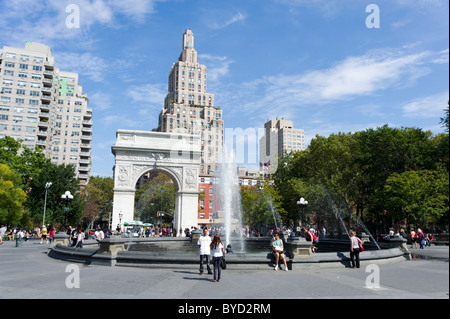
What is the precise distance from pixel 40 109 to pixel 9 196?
39.5 m

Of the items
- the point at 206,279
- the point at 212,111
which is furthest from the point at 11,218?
the point at 212,111

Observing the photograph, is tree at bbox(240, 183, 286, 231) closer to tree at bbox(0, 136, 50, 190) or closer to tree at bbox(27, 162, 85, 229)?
tree at bbox(27, 162, 85, 229)

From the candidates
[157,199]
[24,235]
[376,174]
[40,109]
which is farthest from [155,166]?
[40,109]

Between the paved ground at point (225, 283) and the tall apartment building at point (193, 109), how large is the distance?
252ft

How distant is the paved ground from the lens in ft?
27.1

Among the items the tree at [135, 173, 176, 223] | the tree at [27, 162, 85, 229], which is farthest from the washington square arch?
the tree at [135, 173, 176, 223]

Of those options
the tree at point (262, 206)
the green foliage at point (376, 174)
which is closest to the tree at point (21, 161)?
the tree at point (262, 206)

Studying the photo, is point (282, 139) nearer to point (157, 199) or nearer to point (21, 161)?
point (157, 199)

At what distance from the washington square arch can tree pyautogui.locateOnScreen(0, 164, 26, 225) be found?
35.6ft

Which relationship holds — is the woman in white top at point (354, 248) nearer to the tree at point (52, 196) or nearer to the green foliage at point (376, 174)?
the green foliage at point (376, 174)

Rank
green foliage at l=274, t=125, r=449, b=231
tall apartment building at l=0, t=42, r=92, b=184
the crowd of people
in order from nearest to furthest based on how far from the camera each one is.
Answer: the crowd of people → green foliage at l=274, t=125, r=449, b=231 → tall apartment building at l=0, t=42, r=92, b=184

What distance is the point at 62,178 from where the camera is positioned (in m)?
47.9
